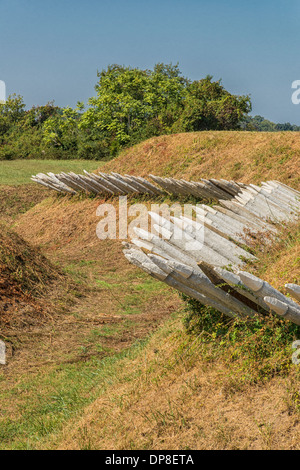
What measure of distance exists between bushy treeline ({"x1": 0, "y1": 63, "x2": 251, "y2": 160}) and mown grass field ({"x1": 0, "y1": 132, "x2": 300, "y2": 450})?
23268 mm

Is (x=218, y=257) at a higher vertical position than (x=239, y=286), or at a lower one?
higher

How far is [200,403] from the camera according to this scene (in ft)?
14.5

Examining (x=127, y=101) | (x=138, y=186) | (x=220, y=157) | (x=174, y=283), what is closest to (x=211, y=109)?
(x=220, y=157)

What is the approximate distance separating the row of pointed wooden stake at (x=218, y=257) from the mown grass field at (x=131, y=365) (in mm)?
272

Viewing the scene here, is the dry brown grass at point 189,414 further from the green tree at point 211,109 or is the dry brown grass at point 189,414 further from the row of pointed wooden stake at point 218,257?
the green tree at point 211,109

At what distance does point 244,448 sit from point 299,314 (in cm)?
113

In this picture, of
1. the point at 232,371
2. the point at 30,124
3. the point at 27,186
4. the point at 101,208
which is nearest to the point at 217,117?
the point at 27,186

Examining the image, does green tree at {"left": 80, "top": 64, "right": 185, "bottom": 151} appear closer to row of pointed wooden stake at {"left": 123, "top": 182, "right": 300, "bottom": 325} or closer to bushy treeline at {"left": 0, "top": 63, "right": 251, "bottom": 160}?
bushy treeline at {"left": 0, "top": 63, "right": 251, "bottom": 160}

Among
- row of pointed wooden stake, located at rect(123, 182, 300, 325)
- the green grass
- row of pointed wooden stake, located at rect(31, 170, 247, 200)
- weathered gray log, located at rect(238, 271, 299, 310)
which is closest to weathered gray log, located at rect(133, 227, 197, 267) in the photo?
row of pointed wooden stake, located at rect(123, 182, 300, 325)

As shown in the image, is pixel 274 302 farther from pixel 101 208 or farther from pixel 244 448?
pixel 101 208

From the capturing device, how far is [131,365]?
6074 millimetres

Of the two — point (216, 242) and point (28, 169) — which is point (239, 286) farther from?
point (28, 169)

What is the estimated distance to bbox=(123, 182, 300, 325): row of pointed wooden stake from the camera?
14.5 feet

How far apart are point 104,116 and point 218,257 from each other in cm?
4141
